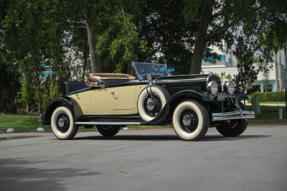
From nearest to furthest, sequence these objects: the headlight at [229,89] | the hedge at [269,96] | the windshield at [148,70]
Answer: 1. the headlight at [229,89]
2. the windshield at [148,70]
3. the hedge at [269,96]

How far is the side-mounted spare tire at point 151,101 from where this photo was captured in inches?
390

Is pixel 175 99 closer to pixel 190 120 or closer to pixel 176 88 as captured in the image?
pixel 176 88

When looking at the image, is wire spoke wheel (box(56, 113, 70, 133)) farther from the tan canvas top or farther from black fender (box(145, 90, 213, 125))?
black fender (box(145, 90, 213, 125))

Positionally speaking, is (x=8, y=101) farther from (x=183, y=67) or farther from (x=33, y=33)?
(x=183, y=67)

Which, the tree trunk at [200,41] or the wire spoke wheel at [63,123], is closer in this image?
the wire spoke wheel at [63,123]

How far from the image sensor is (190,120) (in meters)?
9.51

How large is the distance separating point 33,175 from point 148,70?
595 cm

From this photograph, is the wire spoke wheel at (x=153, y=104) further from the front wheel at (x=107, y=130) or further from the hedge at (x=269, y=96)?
the hedge at (x=269, y=96)

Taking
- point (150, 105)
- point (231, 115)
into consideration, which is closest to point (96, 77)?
point (150, 105)

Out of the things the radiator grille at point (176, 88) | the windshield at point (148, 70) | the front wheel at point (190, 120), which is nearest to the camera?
the front wheel at point (190, 120)

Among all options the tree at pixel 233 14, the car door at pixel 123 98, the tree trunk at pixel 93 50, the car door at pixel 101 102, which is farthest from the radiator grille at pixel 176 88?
the tree trunk at pixel 93 50

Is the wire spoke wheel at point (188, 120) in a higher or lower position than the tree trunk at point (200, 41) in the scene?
lower

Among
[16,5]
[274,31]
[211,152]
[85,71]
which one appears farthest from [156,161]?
[85,71]

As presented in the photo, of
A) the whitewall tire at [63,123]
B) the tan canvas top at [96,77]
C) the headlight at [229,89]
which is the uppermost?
the tan canvas top at [96,77]
